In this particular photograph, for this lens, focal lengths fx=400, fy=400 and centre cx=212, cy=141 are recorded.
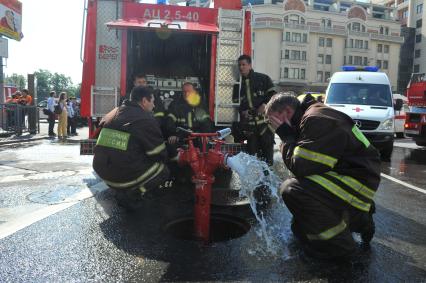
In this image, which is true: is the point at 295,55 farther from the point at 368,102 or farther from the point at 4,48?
the point at 368,102

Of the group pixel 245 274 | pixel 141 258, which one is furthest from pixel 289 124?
pixel 141 258

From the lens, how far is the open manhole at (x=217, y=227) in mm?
4355

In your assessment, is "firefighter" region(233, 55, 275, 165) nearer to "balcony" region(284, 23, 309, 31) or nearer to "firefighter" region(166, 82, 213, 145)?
"firefighter" region(166, 82, 213, 145)

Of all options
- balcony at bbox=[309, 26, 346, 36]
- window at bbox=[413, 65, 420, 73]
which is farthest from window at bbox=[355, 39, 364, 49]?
window at bbox=[413, 65, 420, 73]

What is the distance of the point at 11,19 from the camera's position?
16906 mm

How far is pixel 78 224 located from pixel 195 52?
5.16 meters

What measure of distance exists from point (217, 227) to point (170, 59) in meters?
5.02

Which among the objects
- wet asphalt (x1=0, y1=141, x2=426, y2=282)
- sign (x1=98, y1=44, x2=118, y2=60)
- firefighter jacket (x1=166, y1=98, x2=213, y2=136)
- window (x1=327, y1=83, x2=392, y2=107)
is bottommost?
wet asphalt (x1=0, y1=141, x2=426, y2=282)

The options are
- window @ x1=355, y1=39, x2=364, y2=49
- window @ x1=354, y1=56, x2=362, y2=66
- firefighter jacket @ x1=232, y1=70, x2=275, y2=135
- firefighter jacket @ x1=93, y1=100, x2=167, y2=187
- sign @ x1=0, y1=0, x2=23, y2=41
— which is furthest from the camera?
window @ x1=355, y1=39, x2=364, y2=49

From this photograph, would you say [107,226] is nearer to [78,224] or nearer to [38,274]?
[78,224]

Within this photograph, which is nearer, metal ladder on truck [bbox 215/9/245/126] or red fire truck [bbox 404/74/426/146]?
metal ladder on truck [bbox 215/9/245/126]

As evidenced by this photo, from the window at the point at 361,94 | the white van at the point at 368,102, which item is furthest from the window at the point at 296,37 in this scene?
the window at the point at 361,94

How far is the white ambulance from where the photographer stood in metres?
9.38

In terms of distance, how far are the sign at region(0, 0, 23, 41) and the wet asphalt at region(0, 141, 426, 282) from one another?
1284 cm
